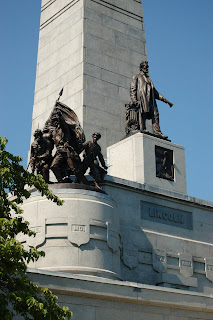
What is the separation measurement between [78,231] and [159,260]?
3.99 m

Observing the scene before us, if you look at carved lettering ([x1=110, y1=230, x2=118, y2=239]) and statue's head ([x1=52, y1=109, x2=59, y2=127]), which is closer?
carved lettering ([x1=110, y1=230, x2=118, y2=239])

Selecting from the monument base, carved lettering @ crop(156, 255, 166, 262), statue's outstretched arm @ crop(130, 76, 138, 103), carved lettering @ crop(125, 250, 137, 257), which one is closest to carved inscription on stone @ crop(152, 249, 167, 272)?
carved lettering @ crop(156, 255, 166, 262)

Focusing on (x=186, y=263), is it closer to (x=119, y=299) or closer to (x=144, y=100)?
(x=119, y=299)

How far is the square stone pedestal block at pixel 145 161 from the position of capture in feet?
69.5

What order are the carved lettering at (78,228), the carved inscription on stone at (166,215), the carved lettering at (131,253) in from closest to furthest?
the carved lettering at (78,228), the carved lettering at (131,253), the carved inscription on stone at (166,215)

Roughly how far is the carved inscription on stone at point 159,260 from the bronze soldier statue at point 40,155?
4466 mm

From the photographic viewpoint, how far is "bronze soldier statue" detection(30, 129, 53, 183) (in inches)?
732

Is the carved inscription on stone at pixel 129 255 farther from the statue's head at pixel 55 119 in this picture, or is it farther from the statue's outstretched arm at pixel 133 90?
the statue's outstretched arm at pixel 133 90

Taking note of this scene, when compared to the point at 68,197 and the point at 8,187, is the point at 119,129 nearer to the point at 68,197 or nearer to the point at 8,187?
the point at 68,197

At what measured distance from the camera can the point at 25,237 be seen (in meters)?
17.5

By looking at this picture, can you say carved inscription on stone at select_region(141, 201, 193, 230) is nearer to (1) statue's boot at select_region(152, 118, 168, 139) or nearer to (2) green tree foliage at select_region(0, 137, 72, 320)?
(1) statue's boot at select_region(152, 118, 168, 139)

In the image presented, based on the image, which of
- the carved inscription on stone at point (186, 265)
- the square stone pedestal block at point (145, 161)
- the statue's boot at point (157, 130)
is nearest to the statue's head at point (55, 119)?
the square stone pedestal block at point (145, 161)

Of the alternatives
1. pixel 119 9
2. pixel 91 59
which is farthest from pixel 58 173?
pixel 119 9

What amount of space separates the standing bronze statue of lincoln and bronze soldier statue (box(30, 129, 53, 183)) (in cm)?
489
